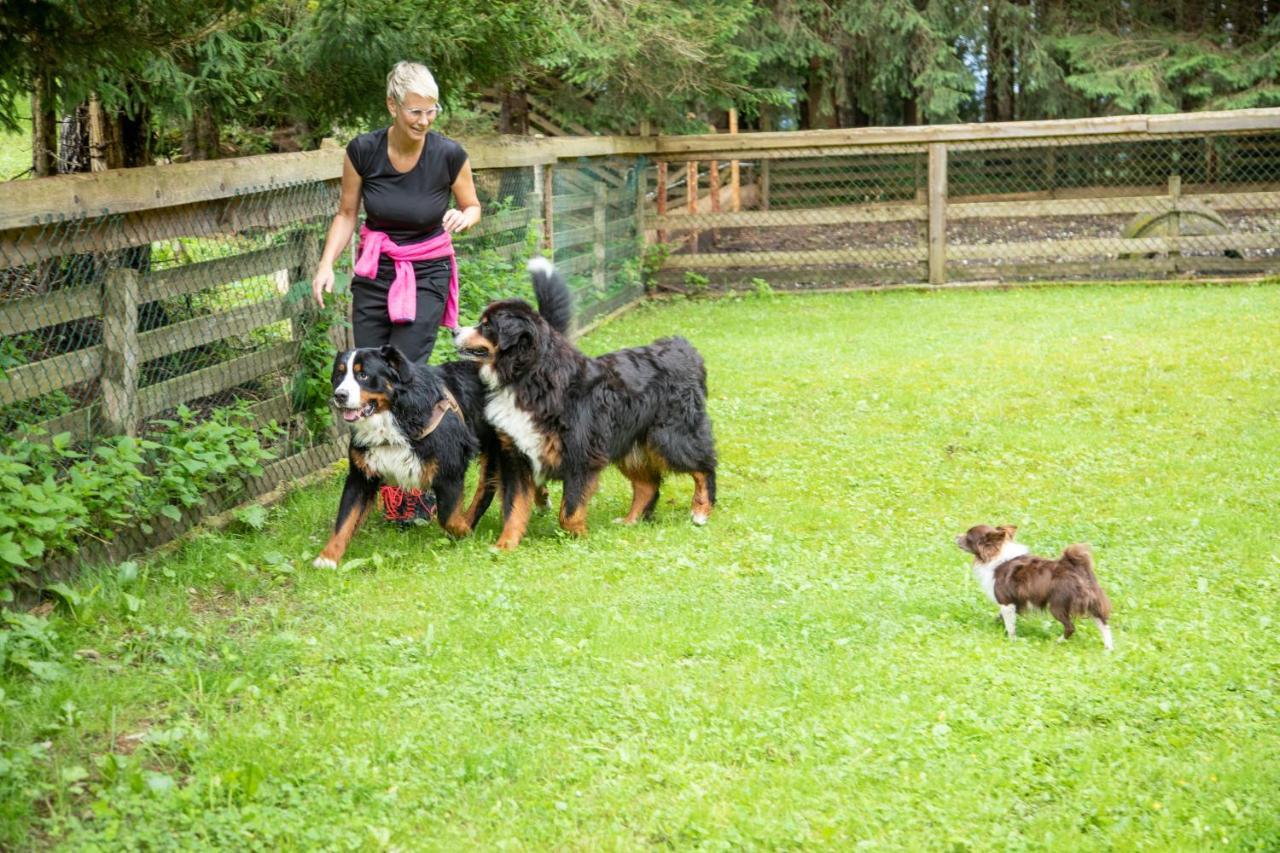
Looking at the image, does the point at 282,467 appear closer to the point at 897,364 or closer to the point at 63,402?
the point at 63,402

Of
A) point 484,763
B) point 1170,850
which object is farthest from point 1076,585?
point 484,763

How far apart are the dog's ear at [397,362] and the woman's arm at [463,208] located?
75 centimetres

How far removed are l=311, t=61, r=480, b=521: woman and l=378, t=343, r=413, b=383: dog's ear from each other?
48 centimetres

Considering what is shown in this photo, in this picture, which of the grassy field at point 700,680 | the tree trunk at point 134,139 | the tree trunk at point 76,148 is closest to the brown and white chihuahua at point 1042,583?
the grassy field at point 700,680

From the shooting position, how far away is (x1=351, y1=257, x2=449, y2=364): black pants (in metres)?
6.35

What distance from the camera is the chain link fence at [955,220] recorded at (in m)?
15.6

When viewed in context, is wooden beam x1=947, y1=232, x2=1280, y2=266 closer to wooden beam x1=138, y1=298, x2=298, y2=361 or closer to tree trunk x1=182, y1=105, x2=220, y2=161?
tree trunk x1=182, y1=105, x2=220, y2=161

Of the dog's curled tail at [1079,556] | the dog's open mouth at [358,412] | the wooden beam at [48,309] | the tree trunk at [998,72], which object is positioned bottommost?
the dog's curled tail at [1079,556]

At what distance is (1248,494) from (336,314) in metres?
5.05

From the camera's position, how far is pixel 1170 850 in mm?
3381

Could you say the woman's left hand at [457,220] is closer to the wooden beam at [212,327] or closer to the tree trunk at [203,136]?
the wooden beam at [212,327]

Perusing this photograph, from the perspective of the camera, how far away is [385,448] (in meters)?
5.82

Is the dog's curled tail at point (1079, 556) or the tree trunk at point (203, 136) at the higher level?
the tree trunk at point (203, 136)

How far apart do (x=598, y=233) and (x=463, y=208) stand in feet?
23.5
